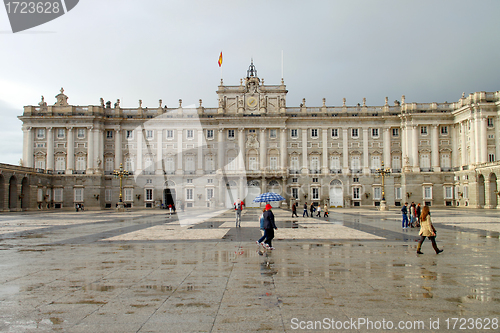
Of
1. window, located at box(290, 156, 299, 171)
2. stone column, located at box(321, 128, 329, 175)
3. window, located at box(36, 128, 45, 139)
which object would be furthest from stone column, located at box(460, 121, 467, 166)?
window, located at box(36, 128, 45, 139)

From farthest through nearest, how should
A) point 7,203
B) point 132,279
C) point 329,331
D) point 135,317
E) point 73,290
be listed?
point 7,203 < point 132,279 < point 73,290 < point 135,317 < point 329,331

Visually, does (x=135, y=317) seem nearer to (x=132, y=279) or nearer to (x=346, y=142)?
(x=132, y=279)

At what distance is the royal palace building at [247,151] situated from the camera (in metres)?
64.1

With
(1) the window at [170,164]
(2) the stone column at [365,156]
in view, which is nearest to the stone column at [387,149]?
(2) the stone column at [365,156]

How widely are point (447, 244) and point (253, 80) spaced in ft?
176

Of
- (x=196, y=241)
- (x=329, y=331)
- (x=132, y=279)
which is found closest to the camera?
(x=329, y=331)

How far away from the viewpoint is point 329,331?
5.88m

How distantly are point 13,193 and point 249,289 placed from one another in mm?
56721

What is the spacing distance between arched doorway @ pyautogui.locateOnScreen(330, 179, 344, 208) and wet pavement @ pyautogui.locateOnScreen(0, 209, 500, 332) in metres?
49.7

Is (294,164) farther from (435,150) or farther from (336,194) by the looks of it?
(435,150)

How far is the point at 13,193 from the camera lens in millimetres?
54812

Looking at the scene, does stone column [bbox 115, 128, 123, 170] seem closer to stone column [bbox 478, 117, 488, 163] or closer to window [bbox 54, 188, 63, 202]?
window [bbox 54, 188, 63, 202]

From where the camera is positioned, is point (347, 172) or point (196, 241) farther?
point (347, 172)

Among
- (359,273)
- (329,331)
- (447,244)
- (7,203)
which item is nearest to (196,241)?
(359,273)
